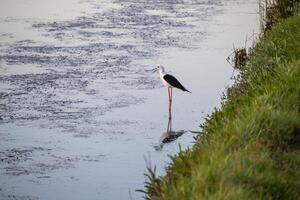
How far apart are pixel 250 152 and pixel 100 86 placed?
6.56m

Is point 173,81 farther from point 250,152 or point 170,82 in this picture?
point 250,152

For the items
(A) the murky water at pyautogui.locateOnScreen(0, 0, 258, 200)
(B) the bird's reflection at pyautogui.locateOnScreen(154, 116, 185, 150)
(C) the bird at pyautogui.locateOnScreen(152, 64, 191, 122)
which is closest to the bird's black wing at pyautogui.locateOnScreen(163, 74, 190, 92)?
(C) the bird at pyautogui.locateOnScreen(152, 64, 191, 122)

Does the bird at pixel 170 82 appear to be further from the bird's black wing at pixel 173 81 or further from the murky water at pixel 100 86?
the murky water at pixel 100 86

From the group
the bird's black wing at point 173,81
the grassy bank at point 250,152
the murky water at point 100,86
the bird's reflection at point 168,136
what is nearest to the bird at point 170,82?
the bird's black wing at point 173,81

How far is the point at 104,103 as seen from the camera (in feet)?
34.7

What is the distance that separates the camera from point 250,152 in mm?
5145

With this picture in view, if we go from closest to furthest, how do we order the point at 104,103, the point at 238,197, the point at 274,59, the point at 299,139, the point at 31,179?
the point at 238,197 → the point at 299,139 → the point at 31,179 → the point at 274,59 → the point at 104,103

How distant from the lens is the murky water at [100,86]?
26.0 feet

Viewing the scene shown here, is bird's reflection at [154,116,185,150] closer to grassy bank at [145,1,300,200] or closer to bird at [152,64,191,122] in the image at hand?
bird at [152,64,191,122]

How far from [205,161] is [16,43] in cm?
1026

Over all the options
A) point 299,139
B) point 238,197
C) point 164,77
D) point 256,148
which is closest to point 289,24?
point 164,77

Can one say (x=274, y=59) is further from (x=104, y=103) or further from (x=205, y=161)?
(x=205, y=161)

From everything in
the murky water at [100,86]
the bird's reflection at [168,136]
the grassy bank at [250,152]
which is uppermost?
the grassy bank at [250,152]

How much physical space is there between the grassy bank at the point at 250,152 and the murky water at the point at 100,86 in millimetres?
1589
